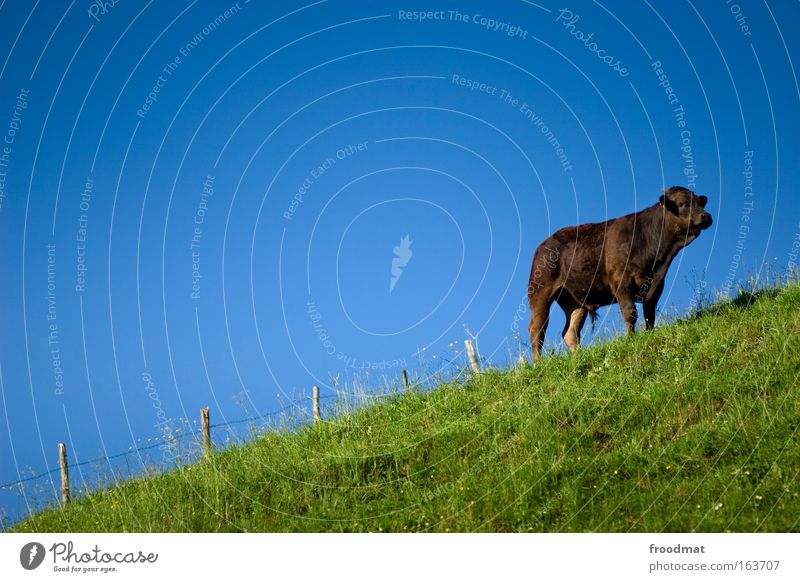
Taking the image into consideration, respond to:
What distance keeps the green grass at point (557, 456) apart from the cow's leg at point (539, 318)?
6.08 ft

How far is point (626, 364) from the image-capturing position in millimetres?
12695

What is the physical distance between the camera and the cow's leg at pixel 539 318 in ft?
53.2

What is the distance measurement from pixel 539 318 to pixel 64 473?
443 inches

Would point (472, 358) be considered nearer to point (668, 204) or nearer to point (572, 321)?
point (572, 321)

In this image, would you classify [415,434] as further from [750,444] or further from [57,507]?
[57,507]

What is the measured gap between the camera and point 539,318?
1631 centimetres

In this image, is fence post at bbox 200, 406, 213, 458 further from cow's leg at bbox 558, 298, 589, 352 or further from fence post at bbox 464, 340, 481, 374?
cow's leg at bbox 558, 298, 589, 352

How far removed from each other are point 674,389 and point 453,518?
12.2ft

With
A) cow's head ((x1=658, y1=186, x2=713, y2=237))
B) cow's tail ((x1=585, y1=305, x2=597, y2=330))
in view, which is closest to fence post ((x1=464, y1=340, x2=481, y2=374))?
cow's tail ((x1=585, y1=305, x2=597, y2=330))

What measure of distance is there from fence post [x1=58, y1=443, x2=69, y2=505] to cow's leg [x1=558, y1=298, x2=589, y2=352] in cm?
1064

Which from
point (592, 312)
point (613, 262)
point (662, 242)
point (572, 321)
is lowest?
point (572, 321)

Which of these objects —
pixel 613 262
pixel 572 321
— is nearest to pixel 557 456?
pixel 613 262

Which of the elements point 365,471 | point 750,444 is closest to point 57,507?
point 365,471

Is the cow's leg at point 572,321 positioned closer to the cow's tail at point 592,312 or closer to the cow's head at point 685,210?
the cow's tail at point 592,312
